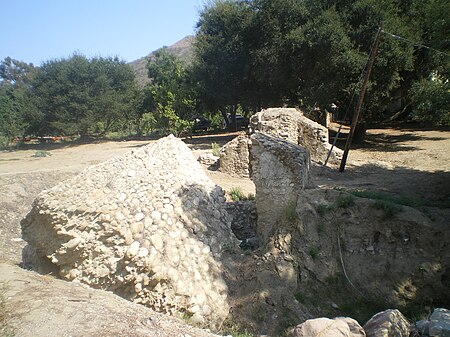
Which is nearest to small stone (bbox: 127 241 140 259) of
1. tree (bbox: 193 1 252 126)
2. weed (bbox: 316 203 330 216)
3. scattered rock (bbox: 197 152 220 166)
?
weed (bbox: 316 203 330 216)

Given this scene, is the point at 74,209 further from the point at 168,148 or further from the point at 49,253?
the point at 168,148

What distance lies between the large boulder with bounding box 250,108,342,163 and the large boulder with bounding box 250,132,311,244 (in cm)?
580

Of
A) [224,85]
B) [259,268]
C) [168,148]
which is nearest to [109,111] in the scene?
[224,85]

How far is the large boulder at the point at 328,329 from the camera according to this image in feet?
11.4

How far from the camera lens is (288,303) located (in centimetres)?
502

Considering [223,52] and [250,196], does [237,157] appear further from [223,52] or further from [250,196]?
[223,52]

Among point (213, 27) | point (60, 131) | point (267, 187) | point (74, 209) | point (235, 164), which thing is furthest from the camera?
point (60, 131)

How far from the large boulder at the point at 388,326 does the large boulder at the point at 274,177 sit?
2.65 m

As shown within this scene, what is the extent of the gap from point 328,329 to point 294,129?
1011 cm

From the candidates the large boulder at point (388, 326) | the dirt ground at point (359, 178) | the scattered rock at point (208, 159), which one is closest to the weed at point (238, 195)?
the dirt ground at point (359, 178)

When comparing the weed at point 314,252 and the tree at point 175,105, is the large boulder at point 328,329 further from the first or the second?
the tree at point 175,105

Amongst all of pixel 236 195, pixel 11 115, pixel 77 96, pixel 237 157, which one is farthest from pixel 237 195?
pixel 11 115

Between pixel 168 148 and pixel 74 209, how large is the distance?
7.82ft

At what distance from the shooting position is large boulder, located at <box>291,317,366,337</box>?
348 cm
